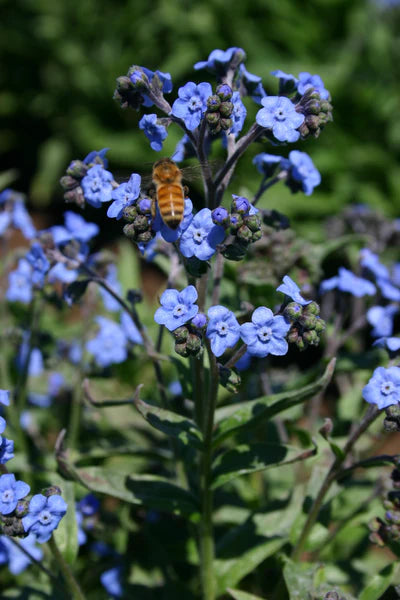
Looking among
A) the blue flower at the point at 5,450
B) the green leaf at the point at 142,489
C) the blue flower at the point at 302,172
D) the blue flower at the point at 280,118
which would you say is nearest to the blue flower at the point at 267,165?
the blue flower at the point at 302,172

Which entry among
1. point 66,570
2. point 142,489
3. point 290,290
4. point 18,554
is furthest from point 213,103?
point 18,554

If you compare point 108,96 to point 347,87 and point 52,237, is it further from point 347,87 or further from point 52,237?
point 52,237

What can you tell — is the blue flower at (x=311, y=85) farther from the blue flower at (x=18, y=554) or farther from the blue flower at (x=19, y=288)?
the blue flower at (x=18, y=554)

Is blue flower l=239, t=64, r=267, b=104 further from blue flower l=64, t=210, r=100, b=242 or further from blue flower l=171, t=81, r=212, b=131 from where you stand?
blue flower l=64, t=210, r=100, b=242

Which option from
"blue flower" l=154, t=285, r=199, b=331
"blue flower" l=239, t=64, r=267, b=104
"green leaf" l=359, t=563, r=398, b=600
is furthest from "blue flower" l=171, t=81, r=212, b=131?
"green leaf" l=359, t=563, r=398, b=600

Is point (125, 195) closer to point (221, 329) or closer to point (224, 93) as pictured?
point (224, 93)
